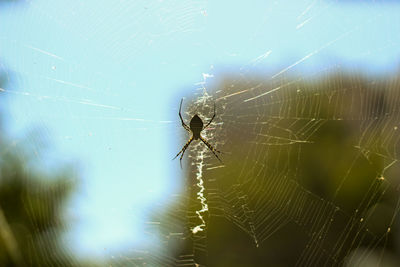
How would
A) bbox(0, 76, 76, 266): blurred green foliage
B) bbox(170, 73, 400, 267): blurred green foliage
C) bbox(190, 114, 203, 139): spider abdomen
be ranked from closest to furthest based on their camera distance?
bbox(0, 76, 76, 266): blurred green foliage → bbox(170, 73, 400, 267): blurred green foliage → bbox(190, 114, 203, 139): spider abdomen

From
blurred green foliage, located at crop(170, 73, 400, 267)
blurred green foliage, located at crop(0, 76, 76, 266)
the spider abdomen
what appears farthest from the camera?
the spider abdomen

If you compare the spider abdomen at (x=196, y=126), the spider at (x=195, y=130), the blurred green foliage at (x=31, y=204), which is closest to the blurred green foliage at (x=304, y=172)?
the spider at (x=195, y=130)

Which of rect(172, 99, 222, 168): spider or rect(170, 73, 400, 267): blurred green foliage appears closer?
rect(170, 73, 400, 267): blurred green foliage

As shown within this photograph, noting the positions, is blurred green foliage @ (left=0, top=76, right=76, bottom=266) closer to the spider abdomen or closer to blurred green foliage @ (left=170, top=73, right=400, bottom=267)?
blurred green foliage @ (left=170, top=73, right=400, bottom=267)

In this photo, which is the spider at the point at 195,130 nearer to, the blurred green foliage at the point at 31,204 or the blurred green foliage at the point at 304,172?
the blurred green foliage at the point at 304,172

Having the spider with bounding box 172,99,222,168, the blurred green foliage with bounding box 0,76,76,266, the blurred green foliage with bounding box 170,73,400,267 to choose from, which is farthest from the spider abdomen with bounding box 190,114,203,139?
the blurred green foliage with bounding box 0,76,76,266

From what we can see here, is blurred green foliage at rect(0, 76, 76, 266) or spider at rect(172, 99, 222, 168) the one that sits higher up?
spider at rect(172, 99, 222, 168)

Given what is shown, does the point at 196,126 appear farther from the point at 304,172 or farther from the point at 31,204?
the point at 304,172

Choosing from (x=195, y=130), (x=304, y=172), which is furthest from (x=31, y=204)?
(x=304, y=172)
